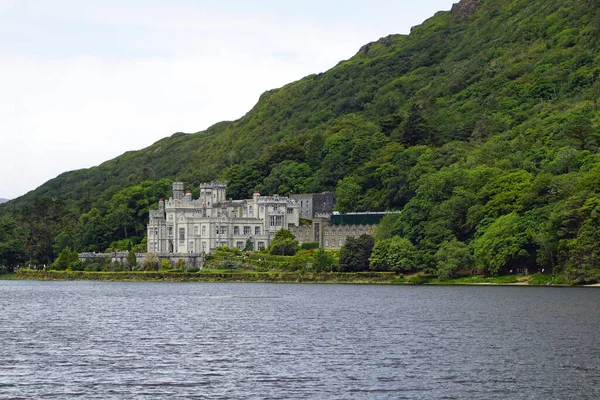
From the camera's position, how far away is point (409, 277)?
396 feet

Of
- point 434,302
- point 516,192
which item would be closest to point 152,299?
point 434,302

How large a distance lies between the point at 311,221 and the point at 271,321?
89.2m

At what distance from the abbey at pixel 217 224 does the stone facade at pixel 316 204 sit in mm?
8473

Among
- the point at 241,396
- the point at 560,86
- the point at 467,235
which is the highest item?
the point at 560,86

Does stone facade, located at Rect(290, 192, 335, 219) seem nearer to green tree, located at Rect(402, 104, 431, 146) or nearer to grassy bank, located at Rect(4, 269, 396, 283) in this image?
green tree, located at Rect(402, 104, 431, 146)

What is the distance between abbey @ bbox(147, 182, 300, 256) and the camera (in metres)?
151

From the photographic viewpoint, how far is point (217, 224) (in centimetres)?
15150

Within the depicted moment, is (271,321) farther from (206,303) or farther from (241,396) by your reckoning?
(241,396)

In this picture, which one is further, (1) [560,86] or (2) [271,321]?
(1) [560,86]

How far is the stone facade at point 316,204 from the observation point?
168 m

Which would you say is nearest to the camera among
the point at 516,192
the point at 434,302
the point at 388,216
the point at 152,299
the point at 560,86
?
the point at 434,302

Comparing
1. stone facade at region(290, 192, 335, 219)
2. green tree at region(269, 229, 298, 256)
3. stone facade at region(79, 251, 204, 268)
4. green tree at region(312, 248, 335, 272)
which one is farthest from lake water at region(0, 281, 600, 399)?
stone facade at region(290, 192, 335, 219)

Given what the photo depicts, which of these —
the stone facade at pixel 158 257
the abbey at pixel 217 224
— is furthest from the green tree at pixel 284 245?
the stone facade at pixel 158 257

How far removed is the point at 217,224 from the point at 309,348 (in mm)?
97246
